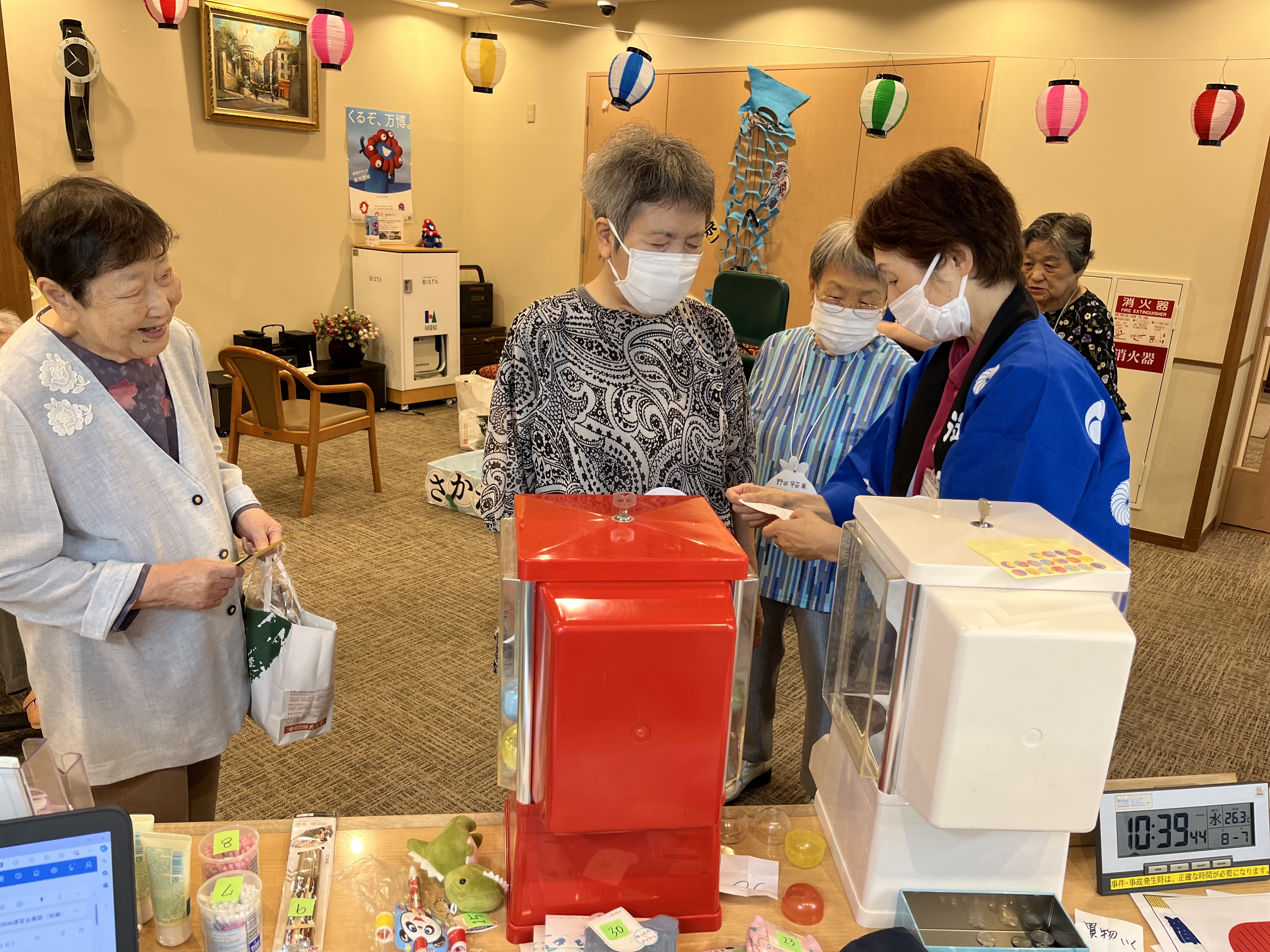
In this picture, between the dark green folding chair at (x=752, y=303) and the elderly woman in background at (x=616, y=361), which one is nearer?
the elderly woman in background at (x=616, y=361)

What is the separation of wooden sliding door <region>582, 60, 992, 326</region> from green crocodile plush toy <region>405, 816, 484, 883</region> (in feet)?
15.0

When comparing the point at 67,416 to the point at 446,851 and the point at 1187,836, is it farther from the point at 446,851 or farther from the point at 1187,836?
the point at 1187,836

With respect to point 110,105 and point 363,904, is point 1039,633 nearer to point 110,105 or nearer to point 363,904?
point 363,904

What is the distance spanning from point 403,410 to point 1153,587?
5.01m

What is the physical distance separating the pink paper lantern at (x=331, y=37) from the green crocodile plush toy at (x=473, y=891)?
4903 mm

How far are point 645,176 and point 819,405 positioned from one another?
77 centimetres

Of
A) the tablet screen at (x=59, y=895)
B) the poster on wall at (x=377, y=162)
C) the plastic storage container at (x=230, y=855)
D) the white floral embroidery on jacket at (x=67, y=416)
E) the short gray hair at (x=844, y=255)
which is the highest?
the poster on wall at (x=377, y=162)

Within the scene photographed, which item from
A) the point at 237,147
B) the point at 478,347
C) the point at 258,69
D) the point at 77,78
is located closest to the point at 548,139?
the point at 478,347

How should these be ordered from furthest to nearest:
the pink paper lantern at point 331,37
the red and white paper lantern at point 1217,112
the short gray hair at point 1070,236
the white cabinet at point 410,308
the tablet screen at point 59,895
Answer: the white cabinet at point 410,308 < the pink paper lantern at point 331,37 < the red and white paper lantern at point 1217,112 < the short gray hair at point 1070,236 < the tablet screen at point 59,895

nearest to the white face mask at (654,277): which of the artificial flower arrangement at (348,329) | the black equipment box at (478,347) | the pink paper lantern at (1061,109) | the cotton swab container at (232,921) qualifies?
the cotton swab container at (232,921)

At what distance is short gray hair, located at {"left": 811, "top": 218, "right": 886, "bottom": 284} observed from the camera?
6.71 feet

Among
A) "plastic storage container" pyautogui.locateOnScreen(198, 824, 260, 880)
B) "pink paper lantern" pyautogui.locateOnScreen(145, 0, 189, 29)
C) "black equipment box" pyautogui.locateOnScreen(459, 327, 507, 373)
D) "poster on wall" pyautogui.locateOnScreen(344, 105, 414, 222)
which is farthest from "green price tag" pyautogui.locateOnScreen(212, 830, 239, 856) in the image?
Answer: "poster on wall" pyautogui.locateOnScreen(344, 105, 414, 222)

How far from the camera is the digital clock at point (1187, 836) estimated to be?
1122 mm

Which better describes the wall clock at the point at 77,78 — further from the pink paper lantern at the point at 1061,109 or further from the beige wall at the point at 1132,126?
the pink paper lantern at the point at 1061,109
